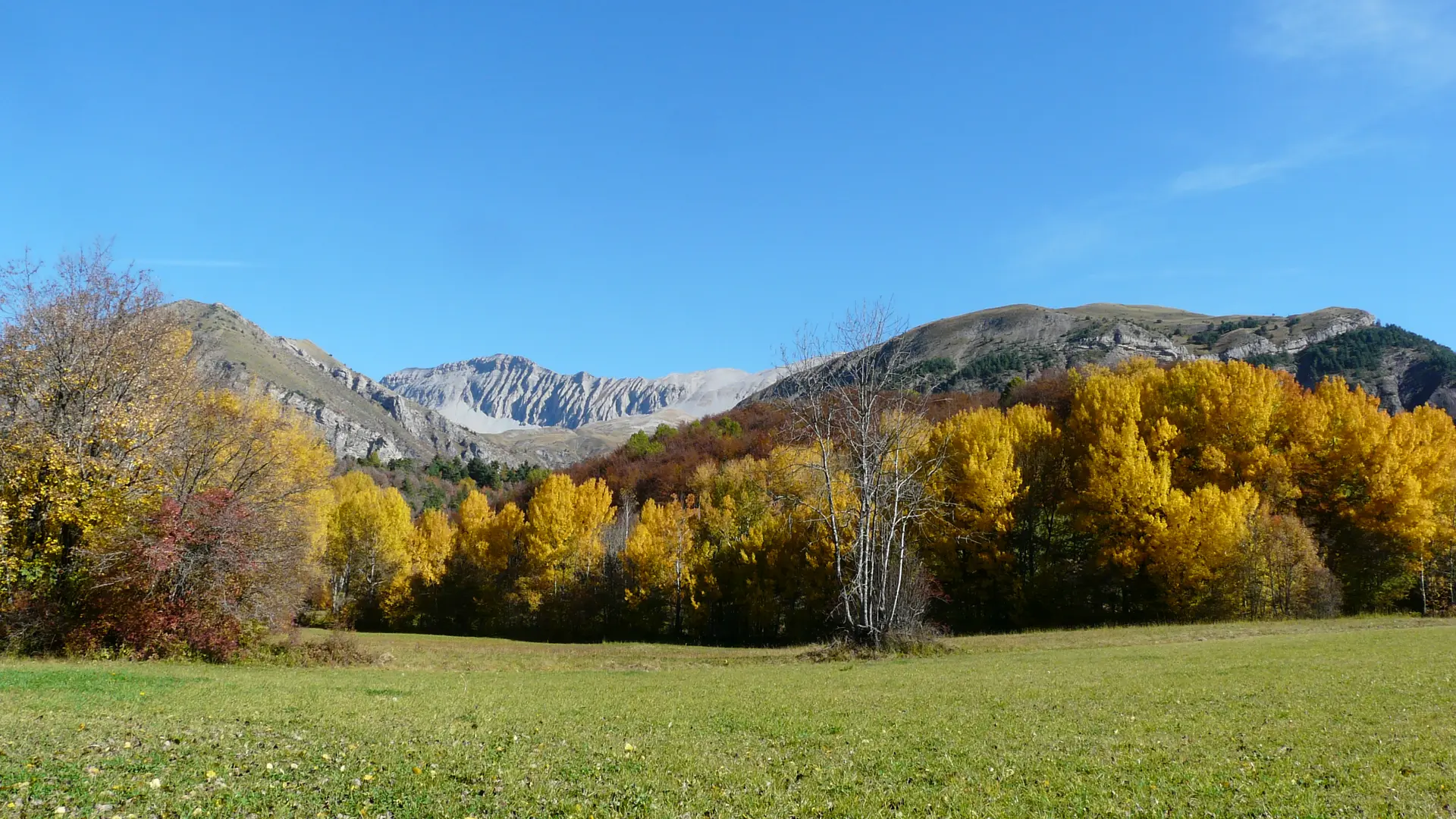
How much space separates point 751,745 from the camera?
11.6 meters

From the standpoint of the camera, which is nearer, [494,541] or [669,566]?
[669,566]

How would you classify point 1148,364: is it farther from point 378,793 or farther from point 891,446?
point 378,793

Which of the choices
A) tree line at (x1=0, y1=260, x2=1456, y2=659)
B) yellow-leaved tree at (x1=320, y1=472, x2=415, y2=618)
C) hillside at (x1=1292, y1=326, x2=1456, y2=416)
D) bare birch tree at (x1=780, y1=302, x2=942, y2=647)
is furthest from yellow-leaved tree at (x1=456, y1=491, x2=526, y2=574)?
hillside at (x1=1292, y1=326, x2=1456, y2=416)

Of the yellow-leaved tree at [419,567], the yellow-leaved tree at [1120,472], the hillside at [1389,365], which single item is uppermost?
the hillside at [1389,365]

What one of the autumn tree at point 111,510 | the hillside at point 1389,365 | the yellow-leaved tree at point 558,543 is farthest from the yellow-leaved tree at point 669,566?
the hillside at point 1389,365

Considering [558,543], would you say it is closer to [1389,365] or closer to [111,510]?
[111,510]

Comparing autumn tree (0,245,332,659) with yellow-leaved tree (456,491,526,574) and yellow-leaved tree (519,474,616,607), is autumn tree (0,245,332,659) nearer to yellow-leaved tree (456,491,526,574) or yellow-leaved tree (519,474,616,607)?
yellow-leaved tree (519,474,616,607)

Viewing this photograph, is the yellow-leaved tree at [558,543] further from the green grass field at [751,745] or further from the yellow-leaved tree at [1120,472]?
the green grass field at [751,745]

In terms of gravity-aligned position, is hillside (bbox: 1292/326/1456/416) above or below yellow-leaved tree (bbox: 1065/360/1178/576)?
above

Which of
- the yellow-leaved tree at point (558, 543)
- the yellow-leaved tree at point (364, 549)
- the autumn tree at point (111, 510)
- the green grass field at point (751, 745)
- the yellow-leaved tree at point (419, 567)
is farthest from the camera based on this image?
the yellow-leaved tree at point (419, 567)

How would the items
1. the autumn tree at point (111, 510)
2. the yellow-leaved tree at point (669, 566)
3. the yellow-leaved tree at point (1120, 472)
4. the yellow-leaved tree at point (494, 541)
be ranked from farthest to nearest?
the yellow-leaved tree at point (494, 541), the yellow-leaved tree at point (669, 566), the yellow-leaved tree at point (1120, 472), the autumn tree at point (111, 510)

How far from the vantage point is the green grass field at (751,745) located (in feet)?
26.8

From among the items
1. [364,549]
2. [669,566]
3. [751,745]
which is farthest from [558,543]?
[751,745]

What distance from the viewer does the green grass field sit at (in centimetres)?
816
